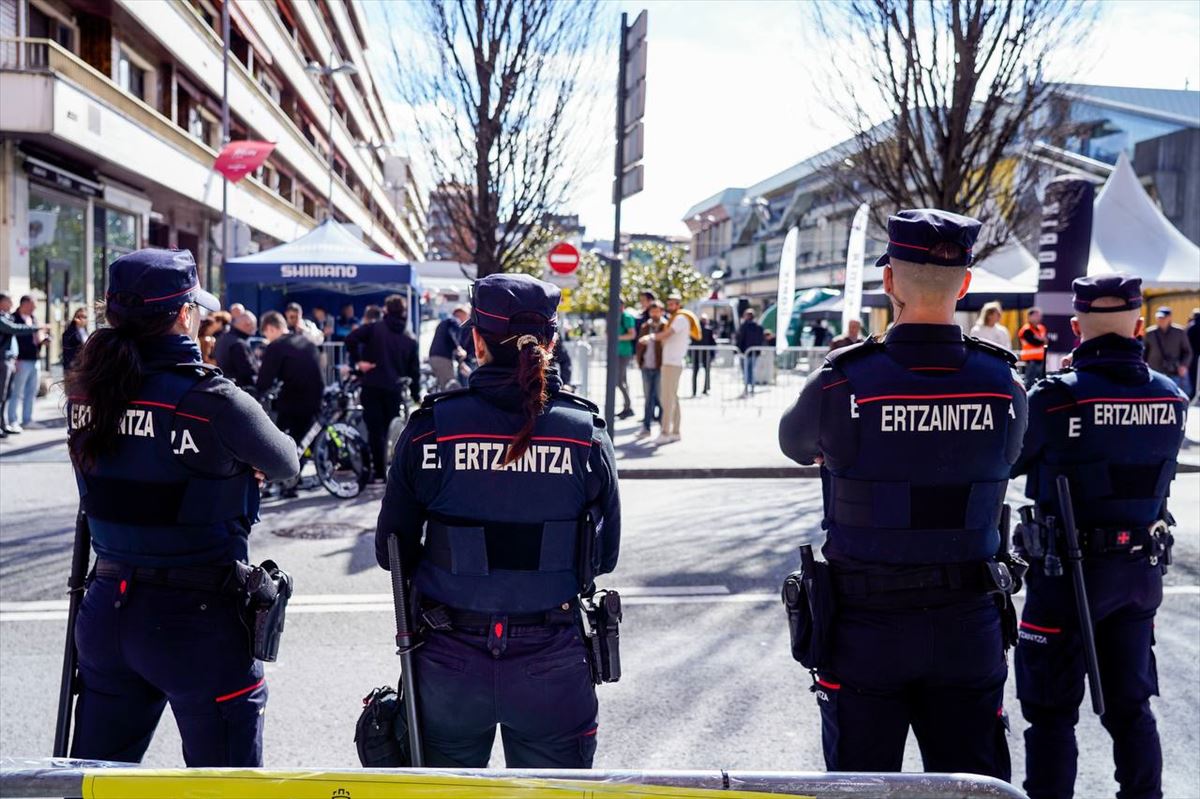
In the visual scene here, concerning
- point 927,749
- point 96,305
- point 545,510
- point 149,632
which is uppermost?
point 96,305

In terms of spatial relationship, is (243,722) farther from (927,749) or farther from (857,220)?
(857,220)

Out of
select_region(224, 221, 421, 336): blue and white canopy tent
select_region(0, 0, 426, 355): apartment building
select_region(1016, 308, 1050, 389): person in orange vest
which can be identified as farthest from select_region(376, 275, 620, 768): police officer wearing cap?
select_region(0, 0, 426, 355): apartment building

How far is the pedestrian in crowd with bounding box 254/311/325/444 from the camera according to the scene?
9.79m

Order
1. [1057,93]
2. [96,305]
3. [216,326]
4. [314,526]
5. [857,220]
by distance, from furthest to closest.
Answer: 1. [857,220]
2. [1057,93]
3. [216,326]
4. [314,526]
5. [96,305]

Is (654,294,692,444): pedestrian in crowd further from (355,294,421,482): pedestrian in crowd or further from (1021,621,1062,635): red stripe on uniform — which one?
(1021,621,1062,635): red stripe on uniform

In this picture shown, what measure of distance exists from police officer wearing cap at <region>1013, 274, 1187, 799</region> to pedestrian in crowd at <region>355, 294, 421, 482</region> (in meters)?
7.76

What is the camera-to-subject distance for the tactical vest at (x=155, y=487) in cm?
292

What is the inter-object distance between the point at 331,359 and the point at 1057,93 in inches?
440

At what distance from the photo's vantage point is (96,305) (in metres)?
3.42

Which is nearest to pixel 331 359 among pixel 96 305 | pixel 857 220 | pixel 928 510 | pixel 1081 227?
pixel 857 220

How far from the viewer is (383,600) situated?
6.56m

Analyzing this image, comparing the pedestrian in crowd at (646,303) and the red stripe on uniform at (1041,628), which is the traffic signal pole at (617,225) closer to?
the pedestrian in crowd at (646,303)

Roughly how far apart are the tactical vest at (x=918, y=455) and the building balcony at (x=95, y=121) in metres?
17.8

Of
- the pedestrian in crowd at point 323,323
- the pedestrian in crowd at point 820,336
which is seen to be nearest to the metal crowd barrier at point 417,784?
the pedestrian in crowd at point 323,323
